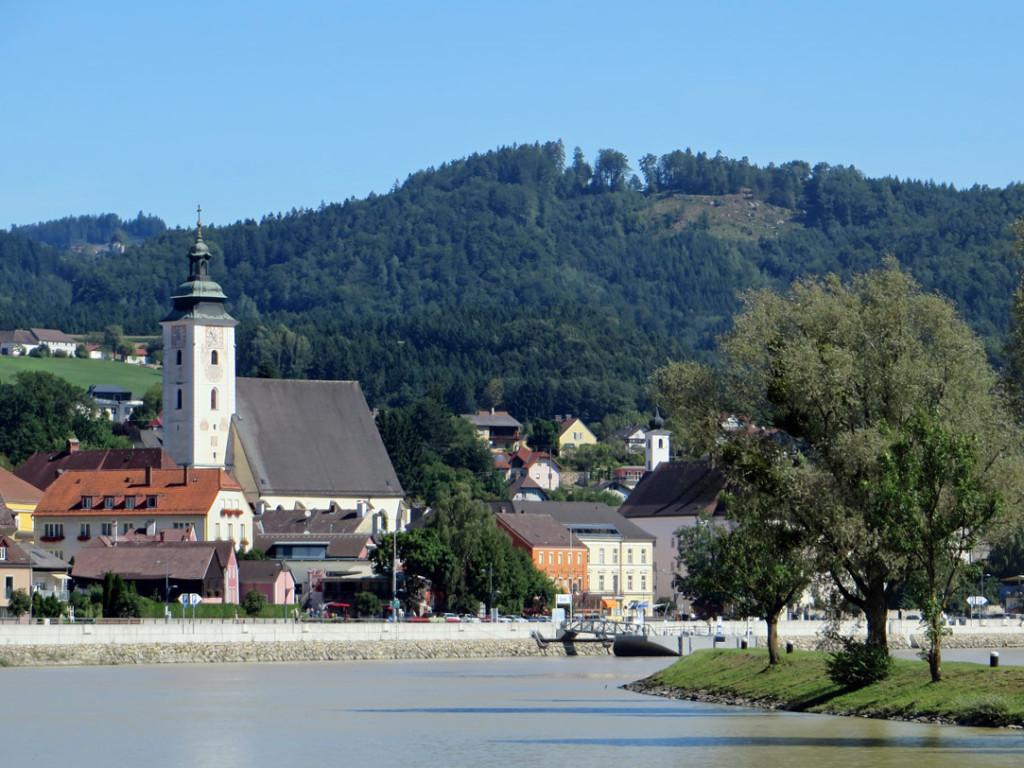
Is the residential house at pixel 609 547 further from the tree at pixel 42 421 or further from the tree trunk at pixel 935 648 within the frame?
the tree trunk at pixel 935 648

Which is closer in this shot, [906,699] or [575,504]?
[906,699]

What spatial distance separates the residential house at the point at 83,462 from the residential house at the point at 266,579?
16.9 meters

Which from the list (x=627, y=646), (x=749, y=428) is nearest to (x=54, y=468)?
(x=627, y=646)

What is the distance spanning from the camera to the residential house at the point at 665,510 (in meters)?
129

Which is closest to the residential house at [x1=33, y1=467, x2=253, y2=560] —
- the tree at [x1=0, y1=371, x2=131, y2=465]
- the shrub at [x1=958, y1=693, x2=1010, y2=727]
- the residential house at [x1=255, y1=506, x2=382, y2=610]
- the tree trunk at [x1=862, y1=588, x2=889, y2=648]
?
the residential house at [x1=255, y1=506, x2=382, y2=610]

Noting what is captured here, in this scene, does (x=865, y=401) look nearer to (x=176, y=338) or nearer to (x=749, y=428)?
(x=749, y=428)

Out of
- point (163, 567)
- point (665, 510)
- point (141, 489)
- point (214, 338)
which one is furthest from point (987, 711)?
point (665, 510)

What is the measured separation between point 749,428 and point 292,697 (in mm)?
16280

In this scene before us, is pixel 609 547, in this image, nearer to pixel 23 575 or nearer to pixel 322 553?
pixel 322 553

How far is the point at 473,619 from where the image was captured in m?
89.1

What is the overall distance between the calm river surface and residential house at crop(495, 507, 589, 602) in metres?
53.4

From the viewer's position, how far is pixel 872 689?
42.3m

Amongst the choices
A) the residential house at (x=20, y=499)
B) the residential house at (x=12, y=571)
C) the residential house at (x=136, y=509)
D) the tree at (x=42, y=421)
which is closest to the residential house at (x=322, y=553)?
the residential house at (x=136, y=509)

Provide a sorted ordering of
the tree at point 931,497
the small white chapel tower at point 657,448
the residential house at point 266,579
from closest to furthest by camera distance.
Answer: the tree at point 931,497
the residential house at point 266,579
the small white chapel tower at point 657,448
